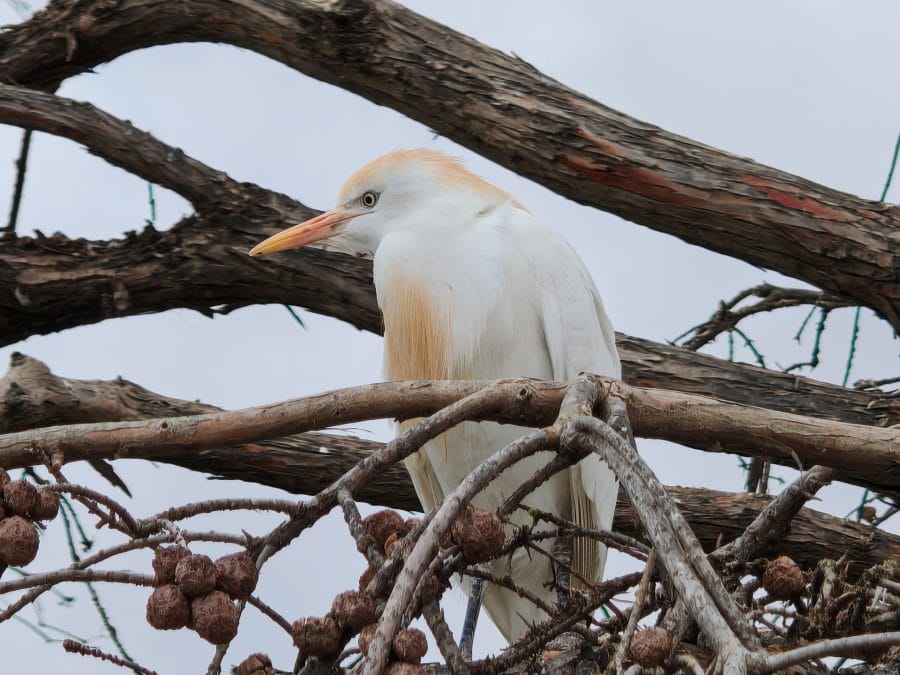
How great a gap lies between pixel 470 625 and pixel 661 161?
1.03 metres

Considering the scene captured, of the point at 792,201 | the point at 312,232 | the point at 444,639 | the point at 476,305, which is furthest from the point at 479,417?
the point at 792,201

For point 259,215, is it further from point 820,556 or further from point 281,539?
point 281,539

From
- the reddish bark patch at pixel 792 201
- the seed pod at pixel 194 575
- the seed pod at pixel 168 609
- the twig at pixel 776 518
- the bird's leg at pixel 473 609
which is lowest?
the seed pod at pixel 168 609

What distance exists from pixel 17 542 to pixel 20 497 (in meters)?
0.04

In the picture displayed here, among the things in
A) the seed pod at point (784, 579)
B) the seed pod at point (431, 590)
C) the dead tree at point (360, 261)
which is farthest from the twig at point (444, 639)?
the dead tree at point (360, 261)

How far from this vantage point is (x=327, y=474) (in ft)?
7.66

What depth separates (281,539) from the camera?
0.95 m

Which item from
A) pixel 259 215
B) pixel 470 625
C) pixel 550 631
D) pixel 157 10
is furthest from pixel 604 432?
pixel 157 10

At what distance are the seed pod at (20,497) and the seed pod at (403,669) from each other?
12.6 inches

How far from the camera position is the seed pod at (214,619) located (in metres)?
0.80

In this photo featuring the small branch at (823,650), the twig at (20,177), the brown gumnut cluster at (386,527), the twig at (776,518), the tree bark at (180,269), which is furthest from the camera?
the twig at (20,177)

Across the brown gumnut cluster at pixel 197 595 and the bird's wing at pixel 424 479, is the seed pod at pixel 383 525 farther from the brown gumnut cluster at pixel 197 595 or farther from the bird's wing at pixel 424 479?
the bird's wing at pixel 424 479

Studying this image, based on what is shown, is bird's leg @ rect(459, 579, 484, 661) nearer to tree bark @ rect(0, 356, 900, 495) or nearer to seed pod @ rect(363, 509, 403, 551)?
tree bark @ rect(0, 356, 900, 495)

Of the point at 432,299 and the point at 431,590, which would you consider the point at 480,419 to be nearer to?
the point at 431,590
